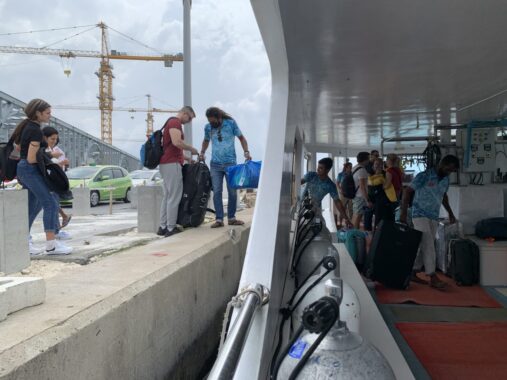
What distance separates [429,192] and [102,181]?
544 inches

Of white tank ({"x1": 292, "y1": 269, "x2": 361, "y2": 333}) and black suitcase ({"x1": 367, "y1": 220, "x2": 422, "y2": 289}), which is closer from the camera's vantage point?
white tank ({"x1": 292, "y1": 269, "x2": 361, "y2": 333})

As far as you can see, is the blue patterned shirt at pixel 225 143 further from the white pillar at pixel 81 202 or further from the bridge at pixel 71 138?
the bridge at pixel 71 138

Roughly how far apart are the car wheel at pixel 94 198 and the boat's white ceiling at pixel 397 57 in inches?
456

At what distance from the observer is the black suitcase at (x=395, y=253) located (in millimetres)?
5082

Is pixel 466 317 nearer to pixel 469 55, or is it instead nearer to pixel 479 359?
pixel 479 359

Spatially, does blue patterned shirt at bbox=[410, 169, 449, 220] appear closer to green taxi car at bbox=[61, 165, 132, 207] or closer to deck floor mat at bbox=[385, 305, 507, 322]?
deck floor mat at bbox=[385, 305, 507, 322]

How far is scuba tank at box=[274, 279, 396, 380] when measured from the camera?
1.48 m

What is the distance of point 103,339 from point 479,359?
2.86 meters

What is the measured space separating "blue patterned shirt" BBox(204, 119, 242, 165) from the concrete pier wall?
1101 millimetres

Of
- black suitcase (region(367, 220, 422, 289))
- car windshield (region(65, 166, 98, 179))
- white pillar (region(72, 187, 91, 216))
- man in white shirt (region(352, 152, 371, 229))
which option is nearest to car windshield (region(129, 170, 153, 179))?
car windshield (region(65, 166, 98, 179))

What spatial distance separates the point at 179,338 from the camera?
127 inches

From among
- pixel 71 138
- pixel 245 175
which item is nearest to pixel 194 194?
pixel 245 175

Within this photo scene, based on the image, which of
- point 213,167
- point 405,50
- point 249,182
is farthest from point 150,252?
point 405,50

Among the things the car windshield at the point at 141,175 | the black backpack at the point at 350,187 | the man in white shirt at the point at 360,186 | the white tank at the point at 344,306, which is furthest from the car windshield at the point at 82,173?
the white tank at the point at 344,306
